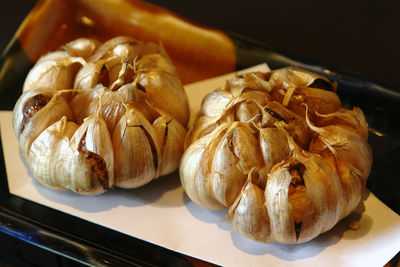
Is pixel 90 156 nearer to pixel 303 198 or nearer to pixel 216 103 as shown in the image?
pixel 216 103

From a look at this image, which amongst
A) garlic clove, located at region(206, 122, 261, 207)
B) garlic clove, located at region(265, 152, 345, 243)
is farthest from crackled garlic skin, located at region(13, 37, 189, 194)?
garlic clove, located at region(265, 152, 345, 243)

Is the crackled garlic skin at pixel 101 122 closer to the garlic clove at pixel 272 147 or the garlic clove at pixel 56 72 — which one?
the garlic clove at pixel 56 72

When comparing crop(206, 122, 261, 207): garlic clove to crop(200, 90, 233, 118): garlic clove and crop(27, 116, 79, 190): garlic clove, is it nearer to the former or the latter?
crop(200, 90, 233, 118): garlic clove

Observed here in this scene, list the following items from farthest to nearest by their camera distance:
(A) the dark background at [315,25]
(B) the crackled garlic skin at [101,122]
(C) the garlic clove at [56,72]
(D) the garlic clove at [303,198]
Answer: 1. (A) the dark background at [315,25]
2. (C) the garlic clove at [56,72]
3. (B) the crackled garlic skin at [101,122]
4. (D) the garlic clove at [303,198]

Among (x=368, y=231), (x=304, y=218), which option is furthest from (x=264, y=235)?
(x=368, y=231)

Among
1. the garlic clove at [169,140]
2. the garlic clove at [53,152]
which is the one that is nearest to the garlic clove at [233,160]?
the garlic clove at [169,140]

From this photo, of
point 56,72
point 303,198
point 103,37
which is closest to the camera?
point 303,198

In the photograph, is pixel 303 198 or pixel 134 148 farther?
pixel 134 148

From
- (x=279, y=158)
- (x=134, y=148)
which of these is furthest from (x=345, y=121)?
(x=134, y=148)
